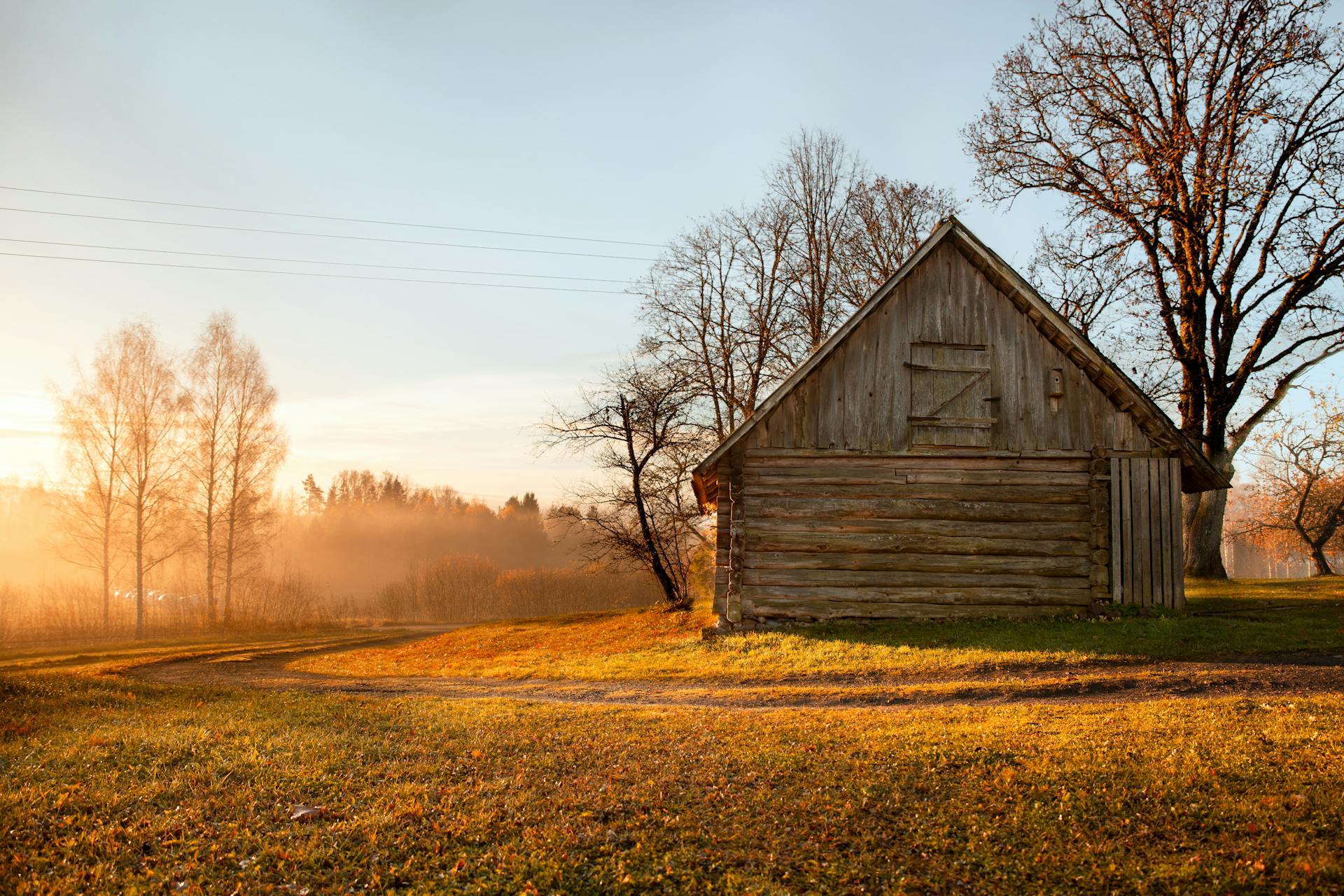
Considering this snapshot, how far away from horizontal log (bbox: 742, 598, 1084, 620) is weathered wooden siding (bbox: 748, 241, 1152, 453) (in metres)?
3.50

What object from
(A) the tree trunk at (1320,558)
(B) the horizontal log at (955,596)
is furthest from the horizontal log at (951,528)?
(A) the tree trunk at (1320,558)

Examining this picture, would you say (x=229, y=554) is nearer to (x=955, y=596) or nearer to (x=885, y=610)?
(x=885, y=610)

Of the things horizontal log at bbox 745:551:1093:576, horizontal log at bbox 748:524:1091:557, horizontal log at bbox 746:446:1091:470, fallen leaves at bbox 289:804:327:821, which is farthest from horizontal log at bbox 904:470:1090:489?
fallen leaves at bbox 289:804:327:821

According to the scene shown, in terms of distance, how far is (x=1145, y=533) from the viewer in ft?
56.8

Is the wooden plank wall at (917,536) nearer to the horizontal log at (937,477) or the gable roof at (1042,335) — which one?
the horizontal log at (937,477)

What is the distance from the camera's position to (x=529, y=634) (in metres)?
25.5

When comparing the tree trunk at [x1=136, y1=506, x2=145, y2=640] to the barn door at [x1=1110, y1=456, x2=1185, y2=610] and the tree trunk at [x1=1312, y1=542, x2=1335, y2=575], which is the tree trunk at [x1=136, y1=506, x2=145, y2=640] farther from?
the tree trunk at [x1=1312, y1=542, x2=1335, y2=575]

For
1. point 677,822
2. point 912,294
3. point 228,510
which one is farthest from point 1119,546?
point 228,510

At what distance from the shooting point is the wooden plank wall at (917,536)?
17.4 metres

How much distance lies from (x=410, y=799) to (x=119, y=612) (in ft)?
116

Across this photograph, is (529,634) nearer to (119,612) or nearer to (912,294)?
(912,294)

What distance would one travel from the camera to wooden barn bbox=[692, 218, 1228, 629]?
17.3 m

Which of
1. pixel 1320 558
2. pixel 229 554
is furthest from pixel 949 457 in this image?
pixel 229 554

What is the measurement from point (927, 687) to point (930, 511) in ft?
18.6
